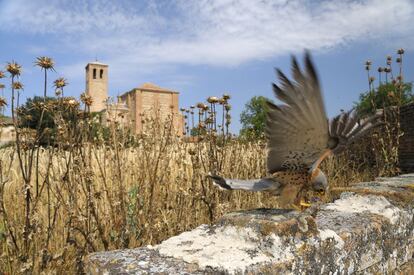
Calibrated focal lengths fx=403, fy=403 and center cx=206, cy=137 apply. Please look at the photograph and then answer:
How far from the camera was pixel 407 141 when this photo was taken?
7.26 meters

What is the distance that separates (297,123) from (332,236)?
489mm

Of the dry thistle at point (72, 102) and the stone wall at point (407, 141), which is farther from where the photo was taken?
the stone wall at point (407, 141)

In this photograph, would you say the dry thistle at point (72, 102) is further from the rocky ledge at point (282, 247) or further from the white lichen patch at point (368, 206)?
the white lichen patch at point (368, 206)

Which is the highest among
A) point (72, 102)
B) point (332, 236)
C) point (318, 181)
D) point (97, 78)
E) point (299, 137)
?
point (97, 78)

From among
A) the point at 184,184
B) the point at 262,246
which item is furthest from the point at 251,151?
the point at 262,246

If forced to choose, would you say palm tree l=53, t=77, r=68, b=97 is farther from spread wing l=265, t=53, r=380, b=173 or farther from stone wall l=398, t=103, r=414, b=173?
stone wall l=398, t=103, r=414, b=173

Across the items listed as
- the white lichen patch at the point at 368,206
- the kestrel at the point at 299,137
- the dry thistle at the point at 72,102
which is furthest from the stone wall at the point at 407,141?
the dry thistle at the point at 72,102

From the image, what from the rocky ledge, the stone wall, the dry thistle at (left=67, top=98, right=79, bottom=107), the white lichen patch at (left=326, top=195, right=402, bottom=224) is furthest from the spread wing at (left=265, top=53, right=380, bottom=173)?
the stone wall

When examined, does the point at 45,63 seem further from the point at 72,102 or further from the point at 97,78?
the point at 97,78

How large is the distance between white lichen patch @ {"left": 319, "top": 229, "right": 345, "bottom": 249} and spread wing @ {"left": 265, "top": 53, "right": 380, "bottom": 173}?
0.98 feet

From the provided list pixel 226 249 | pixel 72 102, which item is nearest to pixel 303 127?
pixel 226 249

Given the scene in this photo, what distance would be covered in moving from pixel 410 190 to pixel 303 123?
1.34 metres

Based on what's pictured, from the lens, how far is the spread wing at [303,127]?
64.8 inches

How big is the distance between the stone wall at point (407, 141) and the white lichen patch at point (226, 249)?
6.49 metres
